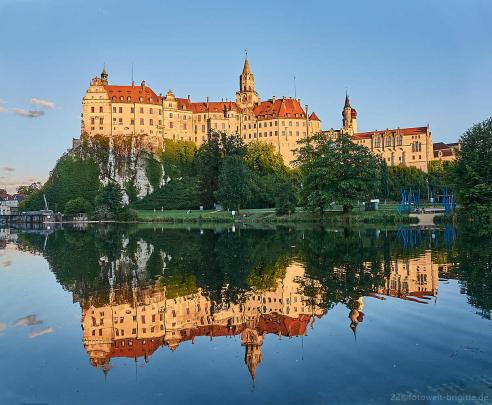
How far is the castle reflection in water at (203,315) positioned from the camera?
432 inches

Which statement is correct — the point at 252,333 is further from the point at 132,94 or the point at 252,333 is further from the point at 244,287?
the point at 132,94

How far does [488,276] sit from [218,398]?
1299 centimetres

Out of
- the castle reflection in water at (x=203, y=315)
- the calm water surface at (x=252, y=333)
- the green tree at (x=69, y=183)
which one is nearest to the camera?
the calm water surface at (x=252, y=333)

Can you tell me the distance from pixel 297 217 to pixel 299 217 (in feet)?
0.90

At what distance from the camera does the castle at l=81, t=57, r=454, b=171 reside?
116m

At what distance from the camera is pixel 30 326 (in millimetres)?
12625

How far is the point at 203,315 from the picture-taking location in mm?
13148

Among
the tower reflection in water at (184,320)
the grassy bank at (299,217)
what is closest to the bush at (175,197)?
the grassy bank at (299,217)

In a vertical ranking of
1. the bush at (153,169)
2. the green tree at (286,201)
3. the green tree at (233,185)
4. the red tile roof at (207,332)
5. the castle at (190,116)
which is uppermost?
the castle at (190,116)

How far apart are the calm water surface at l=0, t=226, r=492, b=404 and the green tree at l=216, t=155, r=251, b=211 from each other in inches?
2025

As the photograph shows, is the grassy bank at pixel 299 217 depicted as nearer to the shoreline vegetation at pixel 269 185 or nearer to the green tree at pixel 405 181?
the shoreline vegetation at pixel 269 185

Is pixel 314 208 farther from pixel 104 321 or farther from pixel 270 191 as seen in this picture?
pixel 104 321

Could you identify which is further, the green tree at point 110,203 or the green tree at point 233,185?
the green tree at point 110,203

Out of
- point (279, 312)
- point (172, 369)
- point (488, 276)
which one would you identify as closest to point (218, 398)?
point (172, 369)
